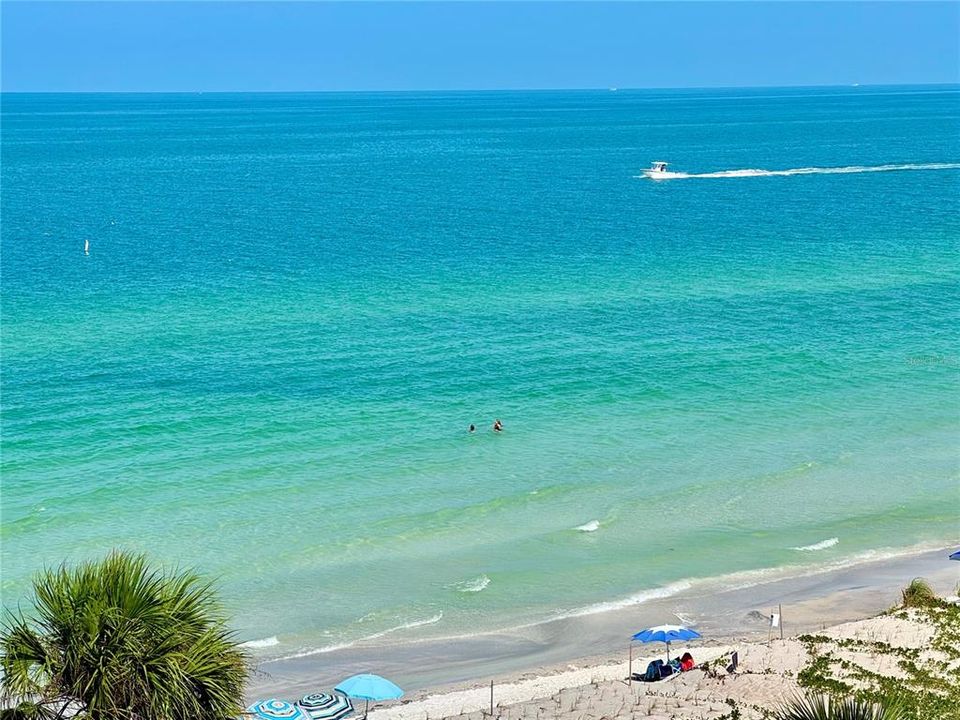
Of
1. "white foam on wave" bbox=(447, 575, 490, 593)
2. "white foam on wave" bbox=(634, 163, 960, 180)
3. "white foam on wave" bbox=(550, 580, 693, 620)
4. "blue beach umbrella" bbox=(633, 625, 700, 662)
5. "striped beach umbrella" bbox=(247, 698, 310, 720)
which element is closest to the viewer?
"striped beach umbrella" bbox=(247, 698, 310, 720)

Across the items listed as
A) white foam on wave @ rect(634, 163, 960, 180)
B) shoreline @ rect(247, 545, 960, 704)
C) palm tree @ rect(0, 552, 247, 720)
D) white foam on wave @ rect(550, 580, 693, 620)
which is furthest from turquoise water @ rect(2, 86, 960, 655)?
white foam on wave @ rect(634, 163, 960, 180)

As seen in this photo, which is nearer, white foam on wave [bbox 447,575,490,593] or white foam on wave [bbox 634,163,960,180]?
white foam on wave [bbox 447,575,490,593]

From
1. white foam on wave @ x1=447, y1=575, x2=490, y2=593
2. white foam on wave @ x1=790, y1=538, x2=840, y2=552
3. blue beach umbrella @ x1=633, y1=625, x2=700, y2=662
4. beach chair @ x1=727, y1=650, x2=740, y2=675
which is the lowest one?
beach chair @ x1=727, y1=650, x2=740, y2=675

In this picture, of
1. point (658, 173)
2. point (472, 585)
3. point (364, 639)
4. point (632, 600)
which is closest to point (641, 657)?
point (632, 600)

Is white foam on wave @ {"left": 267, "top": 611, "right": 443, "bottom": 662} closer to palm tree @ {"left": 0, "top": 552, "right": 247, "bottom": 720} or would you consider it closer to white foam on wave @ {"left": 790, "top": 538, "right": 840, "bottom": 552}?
white foam on wave @ {"left": 790, "top": 538, "right": 840, "bottom": 552}

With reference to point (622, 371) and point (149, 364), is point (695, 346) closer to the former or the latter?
point (622, 371)

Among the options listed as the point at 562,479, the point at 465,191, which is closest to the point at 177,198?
the point at 465,191
